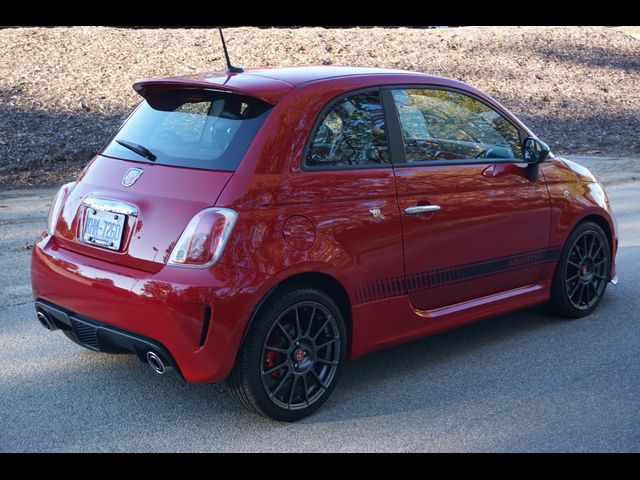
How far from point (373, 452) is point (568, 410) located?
1.21 meters

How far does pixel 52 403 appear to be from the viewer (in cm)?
482

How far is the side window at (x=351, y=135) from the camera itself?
484cm

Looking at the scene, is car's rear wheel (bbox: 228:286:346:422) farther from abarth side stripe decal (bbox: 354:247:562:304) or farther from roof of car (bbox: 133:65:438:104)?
roof of car (bbox: 133:65:438:104)

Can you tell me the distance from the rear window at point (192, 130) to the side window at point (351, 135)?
0.35 meters

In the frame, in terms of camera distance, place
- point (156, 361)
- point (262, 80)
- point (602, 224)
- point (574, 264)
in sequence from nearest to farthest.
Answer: point (156, 361) < point (262, 80) < point (574, 264) < point (602, 224)

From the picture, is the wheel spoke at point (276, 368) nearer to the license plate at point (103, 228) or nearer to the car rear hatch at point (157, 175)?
the car rear hatch at point (157, 175)

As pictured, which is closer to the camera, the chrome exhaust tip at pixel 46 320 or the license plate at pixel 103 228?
the license plate at pixel 103 228

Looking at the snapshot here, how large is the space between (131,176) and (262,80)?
89cm

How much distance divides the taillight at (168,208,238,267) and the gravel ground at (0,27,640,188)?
731cm

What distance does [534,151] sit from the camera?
19.6 feet

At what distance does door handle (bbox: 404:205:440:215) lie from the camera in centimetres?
510

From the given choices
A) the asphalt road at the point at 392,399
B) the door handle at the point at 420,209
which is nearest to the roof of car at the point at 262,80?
the door handle at the point at 420,209

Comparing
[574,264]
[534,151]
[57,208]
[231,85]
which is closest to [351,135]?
[231,85]

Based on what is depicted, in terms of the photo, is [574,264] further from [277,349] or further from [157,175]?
[157,175]
